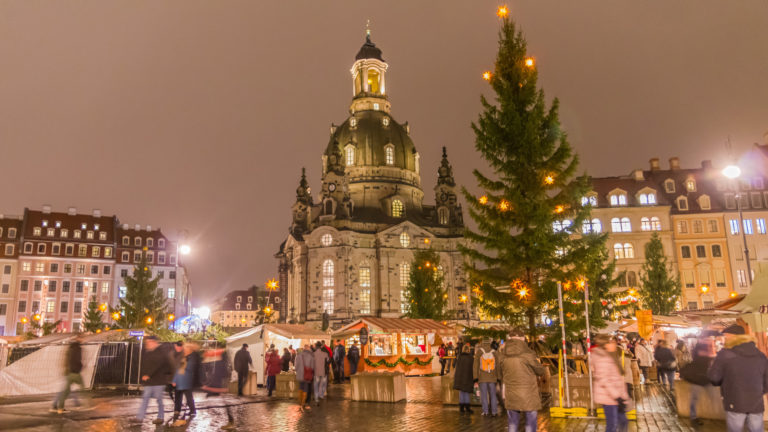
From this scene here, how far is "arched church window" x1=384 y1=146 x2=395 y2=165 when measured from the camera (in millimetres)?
78000

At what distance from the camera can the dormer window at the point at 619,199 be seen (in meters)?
59.3

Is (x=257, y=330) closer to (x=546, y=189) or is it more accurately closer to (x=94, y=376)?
(x=94, y=376)

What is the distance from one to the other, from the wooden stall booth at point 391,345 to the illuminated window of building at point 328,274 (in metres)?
35.0

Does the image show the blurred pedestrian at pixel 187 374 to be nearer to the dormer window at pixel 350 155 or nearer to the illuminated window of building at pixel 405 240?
the illuminated window of building at pixel 405 240

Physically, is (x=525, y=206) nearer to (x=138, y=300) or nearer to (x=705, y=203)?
(x=705, y=203)

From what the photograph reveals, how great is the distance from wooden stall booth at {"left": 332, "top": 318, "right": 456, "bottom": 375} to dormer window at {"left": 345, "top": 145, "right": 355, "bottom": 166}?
46318mm

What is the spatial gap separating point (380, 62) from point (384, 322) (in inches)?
2550

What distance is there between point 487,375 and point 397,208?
6039 cm

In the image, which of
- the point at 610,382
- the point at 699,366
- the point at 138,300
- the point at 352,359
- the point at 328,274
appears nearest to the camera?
the point at 610,382

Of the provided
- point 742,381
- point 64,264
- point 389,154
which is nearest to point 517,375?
point 742,381

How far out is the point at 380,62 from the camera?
292 ft

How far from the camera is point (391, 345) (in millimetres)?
31281

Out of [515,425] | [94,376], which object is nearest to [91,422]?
[515,425]

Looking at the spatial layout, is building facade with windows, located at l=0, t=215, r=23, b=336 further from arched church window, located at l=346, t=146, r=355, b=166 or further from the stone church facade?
arched church window, located at l=346, t=146, r=355, b=166
